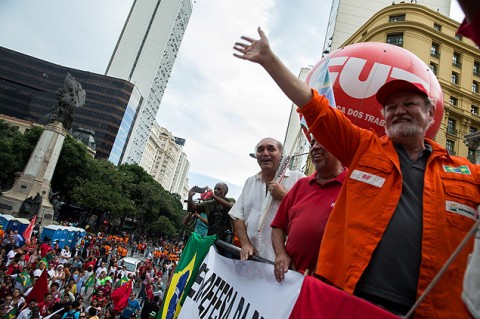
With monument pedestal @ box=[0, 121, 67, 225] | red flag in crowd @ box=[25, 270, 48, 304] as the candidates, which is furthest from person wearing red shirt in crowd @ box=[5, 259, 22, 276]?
monument pedestal @ box=[0, 121, 67, 225]

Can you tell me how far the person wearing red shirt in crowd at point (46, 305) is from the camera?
8.16 m

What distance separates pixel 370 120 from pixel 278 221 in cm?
189

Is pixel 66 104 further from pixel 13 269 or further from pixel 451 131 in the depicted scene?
pixel 451 131

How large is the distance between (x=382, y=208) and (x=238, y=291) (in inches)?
55.2

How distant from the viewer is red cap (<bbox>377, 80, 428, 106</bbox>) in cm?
172

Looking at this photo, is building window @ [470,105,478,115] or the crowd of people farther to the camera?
building window @ [470,105,478,115]

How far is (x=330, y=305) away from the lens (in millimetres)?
1429

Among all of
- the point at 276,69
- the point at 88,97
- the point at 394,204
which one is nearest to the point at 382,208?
the point at 394,204

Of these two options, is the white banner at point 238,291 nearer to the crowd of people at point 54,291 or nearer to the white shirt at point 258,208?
the white shirt at point 258,208

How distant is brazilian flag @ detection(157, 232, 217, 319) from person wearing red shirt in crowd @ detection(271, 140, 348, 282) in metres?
1.16

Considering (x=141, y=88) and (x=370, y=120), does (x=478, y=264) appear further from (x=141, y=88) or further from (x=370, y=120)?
(x=141, y=88)

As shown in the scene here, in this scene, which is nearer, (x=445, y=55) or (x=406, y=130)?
(x=406, y=130)

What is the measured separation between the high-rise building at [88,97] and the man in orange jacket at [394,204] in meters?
87.4

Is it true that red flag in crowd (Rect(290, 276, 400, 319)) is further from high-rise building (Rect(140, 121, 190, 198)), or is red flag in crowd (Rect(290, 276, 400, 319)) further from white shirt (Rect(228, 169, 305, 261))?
high-rise building (Rect(140, 121, 190, 198))
